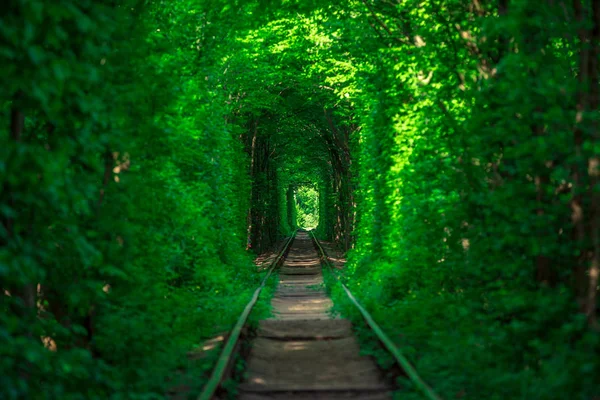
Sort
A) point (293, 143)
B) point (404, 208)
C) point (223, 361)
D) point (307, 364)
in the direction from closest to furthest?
point (223, 361)
point (307, 364)
point (404, 208)
point (293, 143)

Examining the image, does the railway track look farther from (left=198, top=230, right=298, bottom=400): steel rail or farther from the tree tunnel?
the tree tunnel

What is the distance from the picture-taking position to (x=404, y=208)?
420 inches

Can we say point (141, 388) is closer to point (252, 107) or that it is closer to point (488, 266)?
point (488, 266)

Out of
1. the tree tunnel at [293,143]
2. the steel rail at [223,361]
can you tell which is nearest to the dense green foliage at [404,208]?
the steel rail at [223,361]

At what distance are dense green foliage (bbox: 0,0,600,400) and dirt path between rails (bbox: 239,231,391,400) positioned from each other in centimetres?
65

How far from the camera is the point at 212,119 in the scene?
54.9ft

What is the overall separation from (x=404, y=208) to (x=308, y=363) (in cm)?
303

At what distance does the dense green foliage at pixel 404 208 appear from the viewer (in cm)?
502

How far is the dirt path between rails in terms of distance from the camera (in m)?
7.16

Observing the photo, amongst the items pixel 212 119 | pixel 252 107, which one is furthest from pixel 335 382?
pixel 252 107

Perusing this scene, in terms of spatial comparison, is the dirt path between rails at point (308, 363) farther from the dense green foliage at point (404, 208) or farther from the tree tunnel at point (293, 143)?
the tree tunnel at point (293, 143)

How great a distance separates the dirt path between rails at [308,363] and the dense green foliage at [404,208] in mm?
649

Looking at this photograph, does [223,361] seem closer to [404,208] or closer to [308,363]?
[308,363]

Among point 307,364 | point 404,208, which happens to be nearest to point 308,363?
point 307,364
